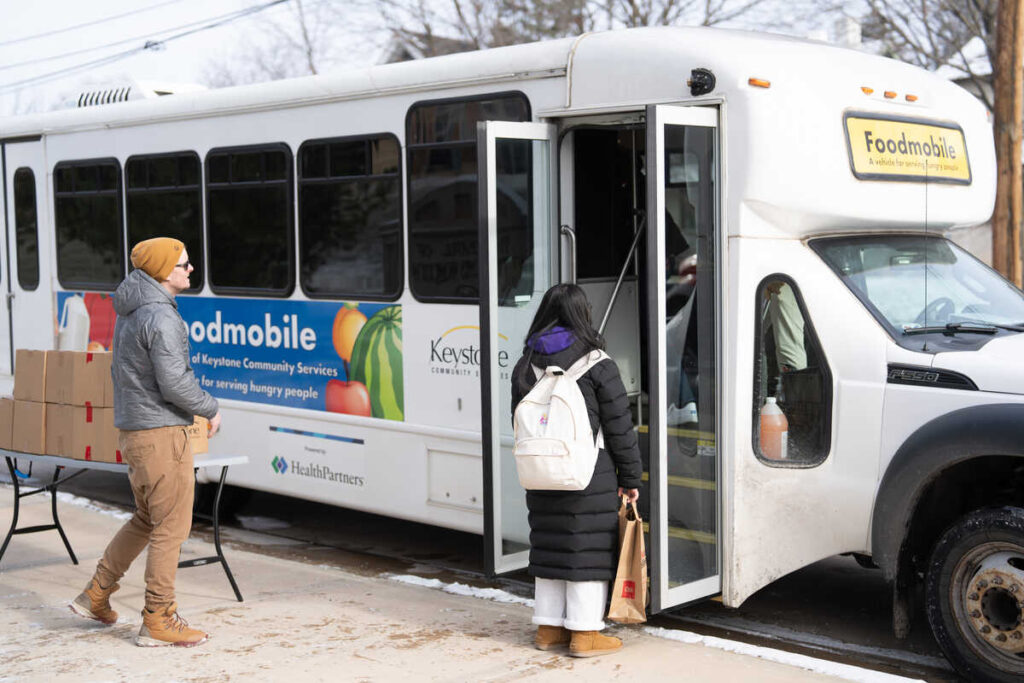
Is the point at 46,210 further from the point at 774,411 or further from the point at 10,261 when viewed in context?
the point at 774,411

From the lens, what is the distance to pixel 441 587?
6723mm

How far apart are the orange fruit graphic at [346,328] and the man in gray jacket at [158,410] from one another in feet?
6.36

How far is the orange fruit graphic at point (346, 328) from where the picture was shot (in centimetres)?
750

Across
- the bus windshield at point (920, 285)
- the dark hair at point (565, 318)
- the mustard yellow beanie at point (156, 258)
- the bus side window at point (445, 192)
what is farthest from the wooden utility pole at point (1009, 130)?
the mustard yellow beanie at point (156, 258)

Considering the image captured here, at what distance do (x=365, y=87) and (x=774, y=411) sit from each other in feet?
10.7

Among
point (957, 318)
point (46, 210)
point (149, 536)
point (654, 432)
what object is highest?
point (46, 210)

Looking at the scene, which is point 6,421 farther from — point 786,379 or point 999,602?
point 999,602

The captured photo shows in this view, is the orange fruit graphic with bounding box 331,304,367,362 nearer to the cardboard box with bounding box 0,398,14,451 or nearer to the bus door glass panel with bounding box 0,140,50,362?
the cardboard box with bounding box 0,398,14,451

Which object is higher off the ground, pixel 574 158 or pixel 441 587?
pixel 574 158

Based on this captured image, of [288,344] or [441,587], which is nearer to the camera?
[441,587]

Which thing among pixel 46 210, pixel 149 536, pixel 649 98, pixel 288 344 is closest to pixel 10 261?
pixel 46 210

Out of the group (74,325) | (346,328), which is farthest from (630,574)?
(74,325)

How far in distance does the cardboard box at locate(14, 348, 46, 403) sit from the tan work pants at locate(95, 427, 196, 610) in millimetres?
1378

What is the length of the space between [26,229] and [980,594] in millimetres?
8024
